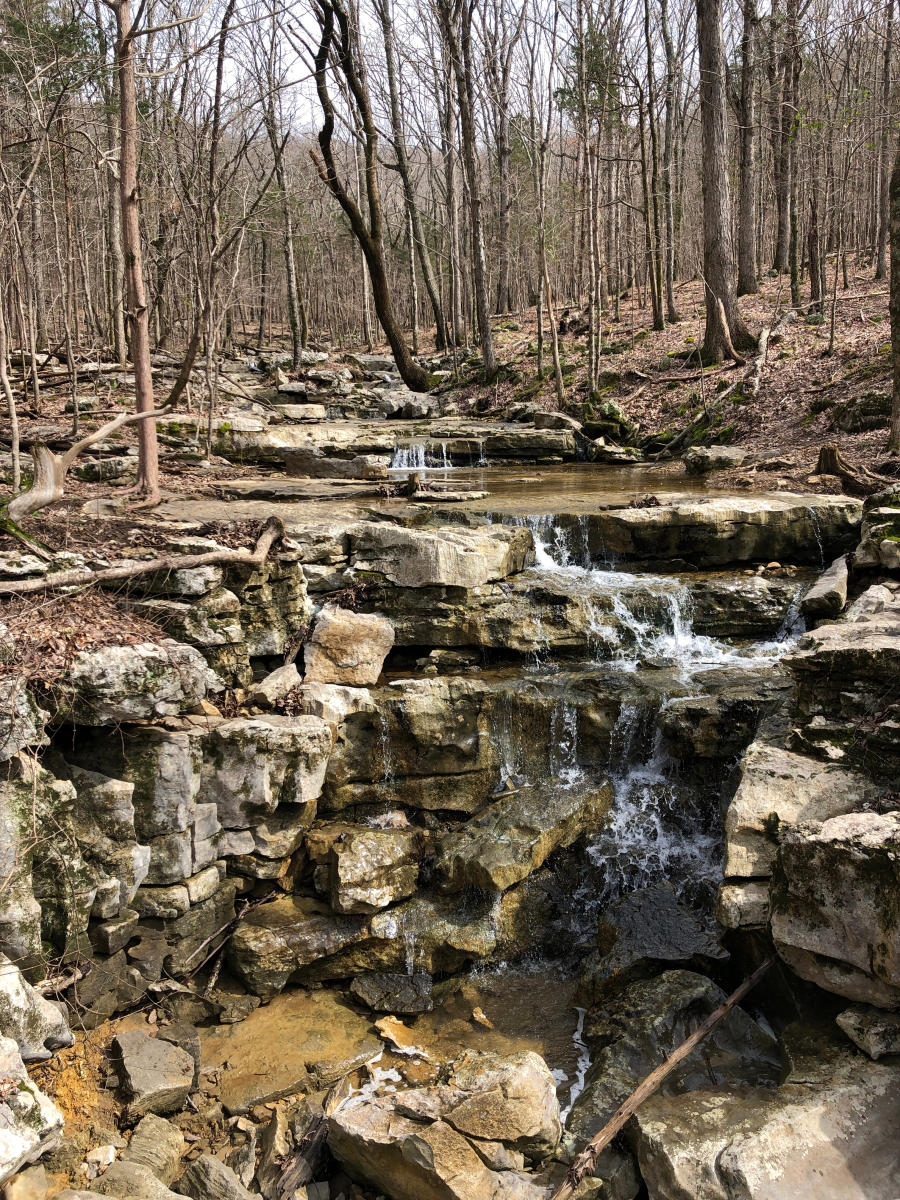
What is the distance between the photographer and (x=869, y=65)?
84.4 ft

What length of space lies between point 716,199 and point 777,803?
1419 cm

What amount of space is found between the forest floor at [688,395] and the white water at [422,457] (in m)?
2.86

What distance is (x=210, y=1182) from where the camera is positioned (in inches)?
163

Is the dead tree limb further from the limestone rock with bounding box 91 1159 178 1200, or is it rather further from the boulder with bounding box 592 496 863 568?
the boulder with bounding box 592 496 863 568

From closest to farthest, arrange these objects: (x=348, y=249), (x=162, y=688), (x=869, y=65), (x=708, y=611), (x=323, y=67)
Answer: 1. (x=162, y=688)
2. (x=708, y=611)
3. (x=323, y=67)
4. (x=869, y=65)
5. (x=348, y=249)

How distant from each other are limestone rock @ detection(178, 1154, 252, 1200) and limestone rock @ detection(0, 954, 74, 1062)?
0.95 metres

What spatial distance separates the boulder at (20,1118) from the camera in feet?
11.4

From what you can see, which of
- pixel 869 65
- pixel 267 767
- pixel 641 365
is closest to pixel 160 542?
pixel 267 767

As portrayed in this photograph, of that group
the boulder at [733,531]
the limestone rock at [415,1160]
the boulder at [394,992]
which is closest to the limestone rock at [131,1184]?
the limestone rock at [415,1160]

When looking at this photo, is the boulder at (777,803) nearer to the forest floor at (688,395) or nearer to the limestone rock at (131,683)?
the limestone rock at (131,683)

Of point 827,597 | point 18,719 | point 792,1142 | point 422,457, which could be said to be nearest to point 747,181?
point 422,457

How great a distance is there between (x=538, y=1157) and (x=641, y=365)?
16.5 m

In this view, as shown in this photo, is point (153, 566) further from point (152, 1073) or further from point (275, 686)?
point (152, 1073)

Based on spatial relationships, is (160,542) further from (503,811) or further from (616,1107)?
(616,1107)
